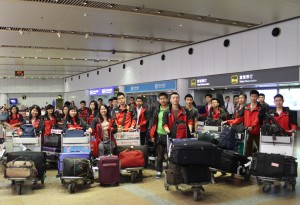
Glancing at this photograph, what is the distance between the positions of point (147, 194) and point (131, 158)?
86 centimetres

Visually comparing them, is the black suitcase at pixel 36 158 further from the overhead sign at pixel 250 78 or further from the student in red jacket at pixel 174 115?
the overhead sign at pixel 250 78

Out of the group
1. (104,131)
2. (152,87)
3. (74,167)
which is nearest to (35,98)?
(152,87)

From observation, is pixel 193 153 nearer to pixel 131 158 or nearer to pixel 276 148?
pixel 131 158

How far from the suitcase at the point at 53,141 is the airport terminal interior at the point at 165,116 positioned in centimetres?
3

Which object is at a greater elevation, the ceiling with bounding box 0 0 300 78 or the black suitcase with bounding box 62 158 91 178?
the ceiling with bounding box 0 0 300 78

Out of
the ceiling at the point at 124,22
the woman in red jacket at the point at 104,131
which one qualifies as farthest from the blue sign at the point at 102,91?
the woman in red jacket at the point at 104,131

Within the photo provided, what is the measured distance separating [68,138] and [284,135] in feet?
12.7

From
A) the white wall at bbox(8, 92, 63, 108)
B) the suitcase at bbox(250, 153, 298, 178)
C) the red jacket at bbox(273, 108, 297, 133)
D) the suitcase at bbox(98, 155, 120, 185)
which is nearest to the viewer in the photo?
the suitcase at bbox(250, 153, 298, 178)

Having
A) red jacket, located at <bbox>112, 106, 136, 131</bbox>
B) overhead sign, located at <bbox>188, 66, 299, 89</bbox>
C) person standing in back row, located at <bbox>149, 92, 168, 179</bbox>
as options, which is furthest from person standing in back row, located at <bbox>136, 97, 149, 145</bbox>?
overhead sign, located at <bbox>188, 66, 299, 89</bbox>

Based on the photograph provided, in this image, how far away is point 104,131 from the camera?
598 cm

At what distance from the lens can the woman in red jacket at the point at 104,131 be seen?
593 centimetres

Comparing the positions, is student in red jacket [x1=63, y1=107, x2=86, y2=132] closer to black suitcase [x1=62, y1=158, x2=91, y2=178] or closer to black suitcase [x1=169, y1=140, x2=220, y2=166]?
black suitcase [x1=62, y1=158, x2=91, y2=178]

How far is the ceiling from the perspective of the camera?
26.0 ft

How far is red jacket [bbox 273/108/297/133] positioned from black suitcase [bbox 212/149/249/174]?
929 millimetres
